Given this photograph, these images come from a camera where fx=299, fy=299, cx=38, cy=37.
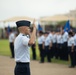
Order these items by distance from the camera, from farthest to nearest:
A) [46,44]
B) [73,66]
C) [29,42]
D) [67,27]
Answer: [67,27] → [46,44] → [73,66] → [29,42]

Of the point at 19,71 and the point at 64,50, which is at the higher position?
the point at 19,71

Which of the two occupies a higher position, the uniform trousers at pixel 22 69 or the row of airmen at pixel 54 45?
the uniform trousers at pixel 22 69

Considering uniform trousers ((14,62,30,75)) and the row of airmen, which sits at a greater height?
uniform trousers ((14,62,30,75))

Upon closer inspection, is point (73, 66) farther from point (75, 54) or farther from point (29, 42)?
point (29, 42)

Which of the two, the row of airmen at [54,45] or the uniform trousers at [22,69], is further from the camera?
the row of airmen at [54,45]

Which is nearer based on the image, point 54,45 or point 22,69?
point 22,69

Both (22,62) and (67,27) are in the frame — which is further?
(67,27)

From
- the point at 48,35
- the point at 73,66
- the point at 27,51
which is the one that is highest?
the point at 27,51

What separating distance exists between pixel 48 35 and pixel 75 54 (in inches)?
84.7

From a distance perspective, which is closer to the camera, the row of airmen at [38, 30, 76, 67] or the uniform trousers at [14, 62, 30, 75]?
the uniform trousers at [14, 62, 30, 75]

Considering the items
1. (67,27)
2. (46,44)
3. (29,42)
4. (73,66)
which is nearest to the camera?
(29,42)

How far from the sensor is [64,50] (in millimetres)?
16297

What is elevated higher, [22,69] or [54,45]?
[22,69]

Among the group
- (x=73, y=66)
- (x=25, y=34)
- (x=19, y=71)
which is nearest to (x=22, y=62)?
(x=19, y=71)
